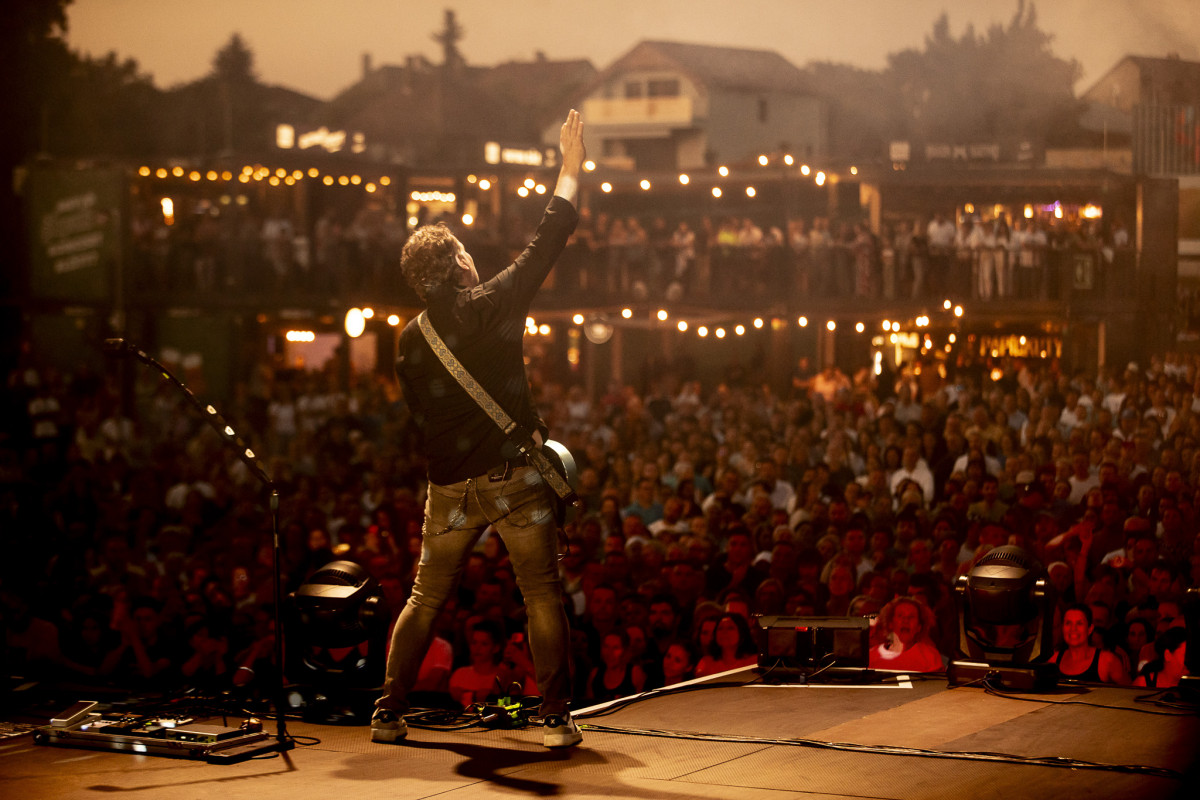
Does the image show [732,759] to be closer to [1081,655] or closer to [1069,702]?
[1069,702]

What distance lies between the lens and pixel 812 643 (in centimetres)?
509

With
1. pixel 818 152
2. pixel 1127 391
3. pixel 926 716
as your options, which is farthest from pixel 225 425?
pixel 818 152

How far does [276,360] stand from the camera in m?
22.8

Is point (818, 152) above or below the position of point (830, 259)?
above

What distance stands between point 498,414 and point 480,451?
125mm

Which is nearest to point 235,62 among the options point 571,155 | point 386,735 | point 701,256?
point 701,256

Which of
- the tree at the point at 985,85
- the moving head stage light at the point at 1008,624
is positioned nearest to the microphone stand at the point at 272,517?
the moving head stage light at the point at 1008,624

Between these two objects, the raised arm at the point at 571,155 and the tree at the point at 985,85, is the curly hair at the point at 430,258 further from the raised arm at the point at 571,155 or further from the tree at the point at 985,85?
the tree at the point at 985,85

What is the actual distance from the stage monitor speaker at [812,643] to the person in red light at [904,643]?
46.3 inches

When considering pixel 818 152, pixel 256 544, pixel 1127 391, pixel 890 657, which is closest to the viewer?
pixel 890 657

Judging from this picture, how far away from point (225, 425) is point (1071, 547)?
592cm

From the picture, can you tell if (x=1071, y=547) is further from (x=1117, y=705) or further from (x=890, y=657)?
(x=1117, y=705)

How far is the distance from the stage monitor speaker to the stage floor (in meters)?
0.49

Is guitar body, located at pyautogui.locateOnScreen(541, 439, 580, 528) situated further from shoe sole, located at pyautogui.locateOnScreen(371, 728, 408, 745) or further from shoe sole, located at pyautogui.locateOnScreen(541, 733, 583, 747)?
shoe sole, located at pyautogui.locateOnScreen(371, 728, 408, 745)
